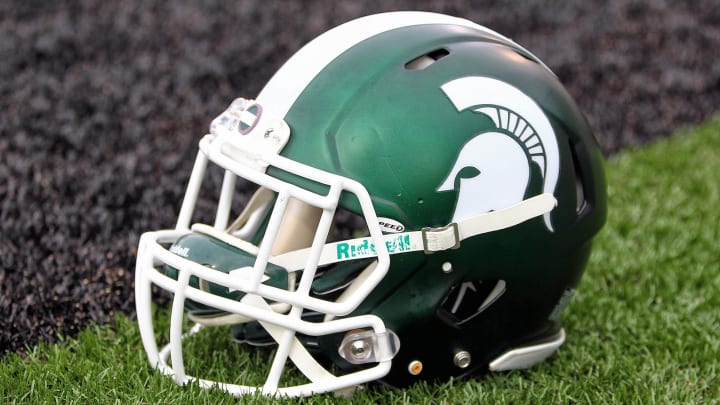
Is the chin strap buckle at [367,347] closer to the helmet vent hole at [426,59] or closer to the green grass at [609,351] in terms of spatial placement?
the green grass at [609,351]

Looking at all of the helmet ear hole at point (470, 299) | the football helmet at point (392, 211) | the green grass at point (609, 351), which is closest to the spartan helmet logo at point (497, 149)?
the football helmet at point (392, 211)

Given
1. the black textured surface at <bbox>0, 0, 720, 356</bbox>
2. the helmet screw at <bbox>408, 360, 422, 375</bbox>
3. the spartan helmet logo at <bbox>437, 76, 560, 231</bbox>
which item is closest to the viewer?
the spartan helmet logo at <bbox>437, 76, 560, 231</bbox>

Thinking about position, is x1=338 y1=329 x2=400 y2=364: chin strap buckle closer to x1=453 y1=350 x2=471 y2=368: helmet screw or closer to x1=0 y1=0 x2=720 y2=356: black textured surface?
x1=453 y1=350 x2=471 y2=368: helmet screw

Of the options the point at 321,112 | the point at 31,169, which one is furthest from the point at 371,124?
the point at 31,169

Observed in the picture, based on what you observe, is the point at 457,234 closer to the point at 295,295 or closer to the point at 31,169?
the point at 295,295

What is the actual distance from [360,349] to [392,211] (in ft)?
1.21

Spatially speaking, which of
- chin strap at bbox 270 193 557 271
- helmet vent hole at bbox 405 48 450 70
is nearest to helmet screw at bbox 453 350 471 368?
A: chin strap at bbox 270 193 557 271

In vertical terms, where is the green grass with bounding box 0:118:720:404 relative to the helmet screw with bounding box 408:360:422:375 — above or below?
below

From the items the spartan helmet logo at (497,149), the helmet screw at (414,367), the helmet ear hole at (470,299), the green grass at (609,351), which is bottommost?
the green grass at (609,351)

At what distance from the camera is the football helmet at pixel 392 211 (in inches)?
82.9

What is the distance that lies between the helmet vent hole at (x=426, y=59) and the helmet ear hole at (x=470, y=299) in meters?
0.55

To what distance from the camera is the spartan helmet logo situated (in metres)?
2.16

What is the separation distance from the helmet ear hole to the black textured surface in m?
1.02

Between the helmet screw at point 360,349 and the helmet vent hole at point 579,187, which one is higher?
the helmet vent hole at point 579,187
